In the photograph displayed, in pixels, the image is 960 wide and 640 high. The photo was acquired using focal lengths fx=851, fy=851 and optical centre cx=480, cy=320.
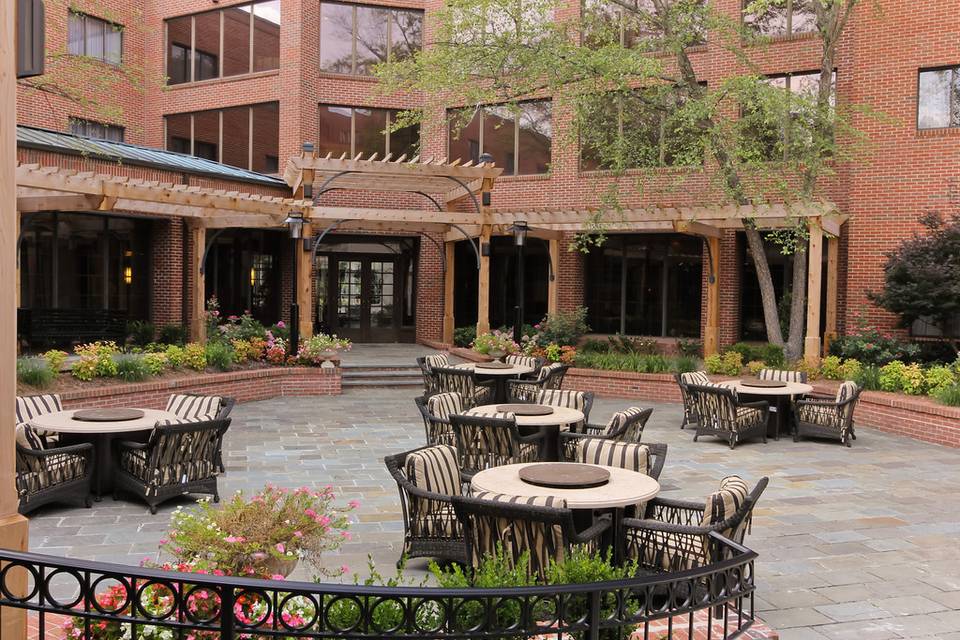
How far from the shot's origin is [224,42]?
24.1 m

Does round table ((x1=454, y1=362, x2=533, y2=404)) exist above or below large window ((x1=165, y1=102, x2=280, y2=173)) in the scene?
below

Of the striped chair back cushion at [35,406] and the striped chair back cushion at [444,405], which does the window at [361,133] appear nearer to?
the striped chair back cushion at [444,405]

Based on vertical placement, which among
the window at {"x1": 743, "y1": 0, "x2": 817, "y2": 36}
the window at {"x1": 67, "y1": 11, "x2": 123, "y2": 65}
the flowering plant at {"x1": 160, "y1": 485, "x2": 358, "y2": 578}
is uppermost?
the window at {"x1": 67, "y1": 11, "x2": 123, "y2": 65}

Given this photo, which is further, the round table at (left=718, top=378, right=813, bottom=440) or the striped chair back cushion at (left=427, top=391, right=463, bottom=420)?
the round table at (left=718, top=378, right=813, bottom=440)

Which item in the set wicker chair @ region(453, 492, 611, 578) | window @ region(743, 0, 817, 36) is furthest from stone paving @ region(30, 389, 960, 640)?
window @ region(743, 0, 817, 36)

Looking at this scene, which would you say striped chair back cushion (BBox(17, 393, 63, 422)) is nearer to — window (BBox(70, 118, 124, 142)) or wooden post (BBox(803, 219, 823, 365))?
wooden post (BBox(803, 219, 823, 365))

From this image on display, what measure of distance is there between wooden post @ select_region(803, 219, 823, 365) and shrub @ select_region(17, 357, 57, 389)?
12.4m

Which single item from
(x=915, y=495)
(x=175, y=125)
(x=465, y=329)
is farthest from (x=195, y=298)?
(x=915, y=495)

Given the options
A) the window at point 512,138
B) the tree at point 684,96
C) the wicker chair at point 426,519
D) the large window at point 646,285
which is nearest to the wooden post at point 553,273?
the large window at point 646,285

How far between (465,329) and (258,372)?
7.18 m

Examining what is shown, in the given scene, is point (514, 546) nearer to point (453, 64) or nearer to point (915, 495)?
point (915, 495)

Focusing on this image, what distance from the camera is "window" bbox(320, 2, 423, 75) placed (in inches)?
919

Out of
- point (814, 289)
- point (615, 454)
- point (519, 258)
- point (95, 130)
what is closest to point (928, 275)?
point (814, 289)

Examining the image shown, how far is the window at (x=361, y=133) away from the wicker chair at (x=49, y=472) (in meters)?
16.5
